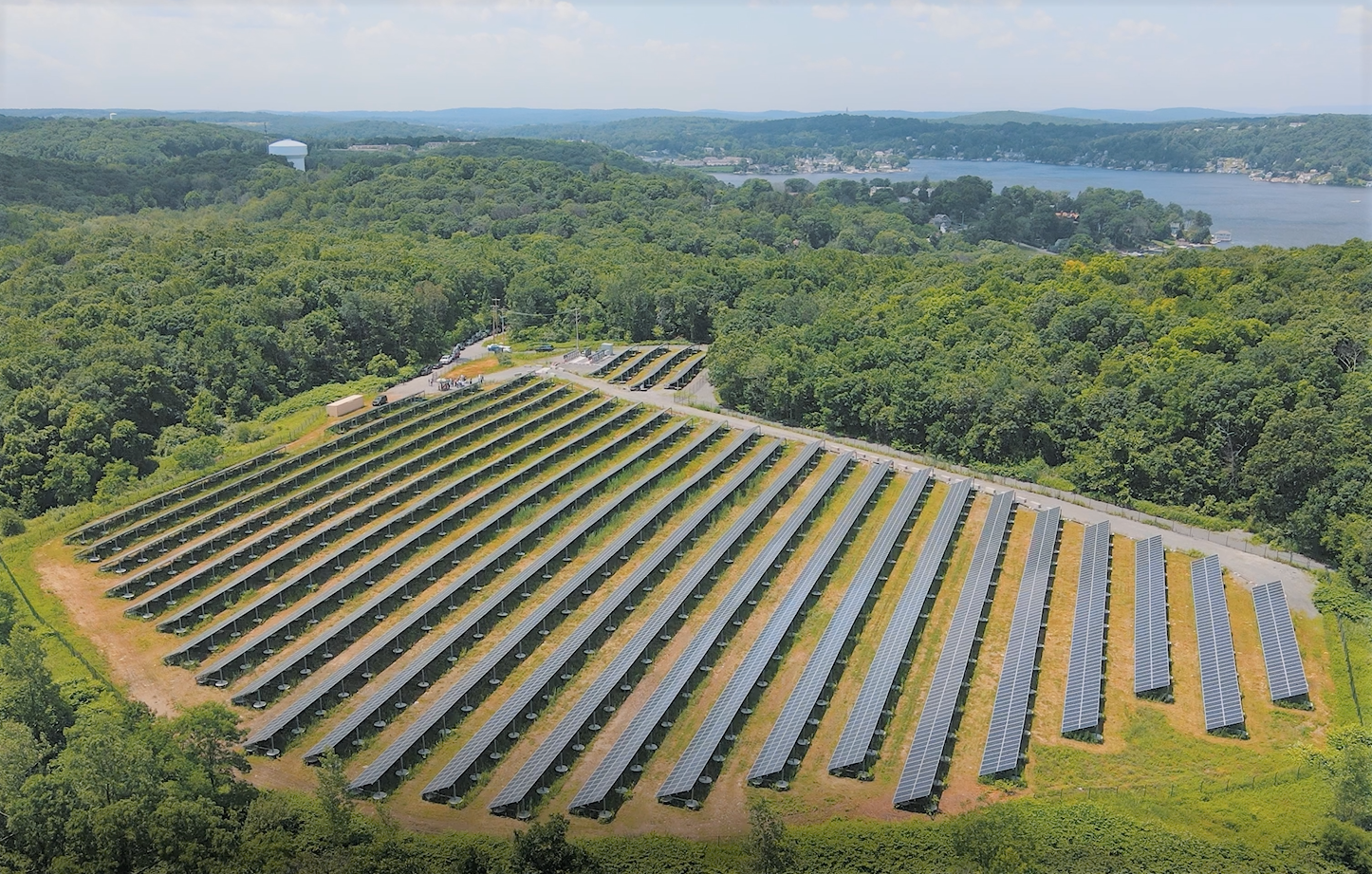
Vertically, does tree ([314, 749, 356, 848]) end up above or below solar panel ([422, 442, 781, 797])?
above

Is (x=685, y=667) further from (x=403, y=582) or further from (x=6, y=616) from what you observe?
(x=6, y=616)

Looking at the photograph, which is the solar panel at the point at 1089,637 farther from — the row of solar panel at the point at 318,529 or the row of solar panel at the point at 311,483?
the row of solar panel at the point at 311,483

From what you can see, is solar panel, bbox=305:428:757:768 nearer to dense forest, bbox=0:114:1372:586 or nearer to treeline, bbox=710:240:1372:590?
treeline, bbox=710:240:1372:590

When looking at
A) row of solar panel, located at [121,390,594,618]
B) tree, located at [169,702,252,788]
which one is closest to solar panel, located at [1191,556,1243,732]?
tree, located at [169,702,252,788]

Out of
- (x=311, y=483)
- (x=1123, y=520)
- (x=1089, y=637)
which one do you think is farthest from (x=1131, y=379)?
(x=311, y=483)

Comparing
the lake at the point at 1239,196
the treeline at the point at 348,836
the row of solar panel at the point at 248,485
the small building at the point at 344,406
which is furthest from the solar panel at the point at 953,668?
the lake at the point at 1239,196

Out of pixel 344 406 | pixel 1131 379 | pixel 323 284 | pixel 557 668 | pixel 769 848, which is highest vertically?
pixel 323 284

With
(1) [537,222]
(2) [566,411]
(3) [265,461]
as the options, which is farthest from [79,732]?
(1) [537,222]

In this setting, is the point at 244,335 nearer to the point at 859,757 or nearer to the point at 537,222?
the point at 859,757
